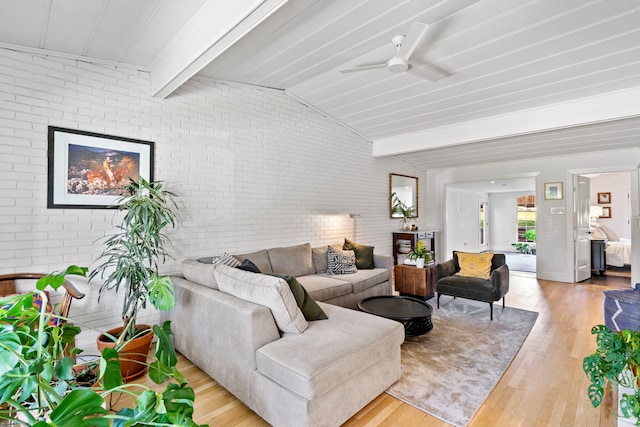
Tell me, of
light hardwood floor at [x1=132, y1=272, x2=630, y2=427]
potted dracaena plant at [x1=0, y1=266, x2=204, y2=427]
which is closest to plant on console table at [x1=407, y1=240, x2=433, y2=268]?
light hardwood floor at [x1=132, y1=272, x2=630, y2=427]

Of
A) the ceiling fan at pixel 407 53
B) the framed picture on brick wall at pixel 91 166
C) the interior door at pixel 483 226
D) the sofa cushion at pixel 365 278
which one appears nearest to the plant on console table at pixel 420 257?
the sofa cushion at pixel 365 278

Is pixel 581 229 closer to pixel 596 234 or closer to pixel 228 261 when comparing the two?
pixel 596 234

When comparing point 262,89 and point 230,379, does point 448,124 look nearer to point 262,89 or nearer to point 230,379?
point 262,89

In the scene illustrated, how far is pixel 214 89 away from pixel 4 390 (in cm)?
362

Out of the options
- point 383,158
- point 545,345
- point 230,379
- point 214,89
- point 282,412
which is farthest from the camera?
point 383,158

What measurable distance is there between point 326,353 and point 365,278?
93.5 inches

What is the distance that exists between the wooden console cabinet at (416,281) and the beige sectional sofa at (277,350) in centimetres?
214

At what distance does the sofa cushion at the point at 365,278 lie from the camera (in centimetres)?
408

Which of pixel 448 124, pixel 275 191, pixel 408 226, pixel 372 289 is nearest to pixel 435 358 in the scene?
pixel 372 289

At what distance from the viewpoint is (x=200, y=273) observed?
2893 millimetres

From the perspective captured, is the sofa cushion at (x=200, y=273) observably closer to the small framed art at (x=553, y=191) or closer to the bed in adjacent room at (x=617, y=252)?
the small framed art at (x=553, y=191)

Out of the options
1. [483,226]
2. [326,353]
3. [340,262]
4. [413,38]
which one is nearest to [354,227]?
[340,262]

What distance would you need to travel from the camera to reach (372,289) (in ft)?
14.4

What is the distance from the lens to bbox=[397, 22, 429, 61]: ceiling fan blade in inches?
89.4
